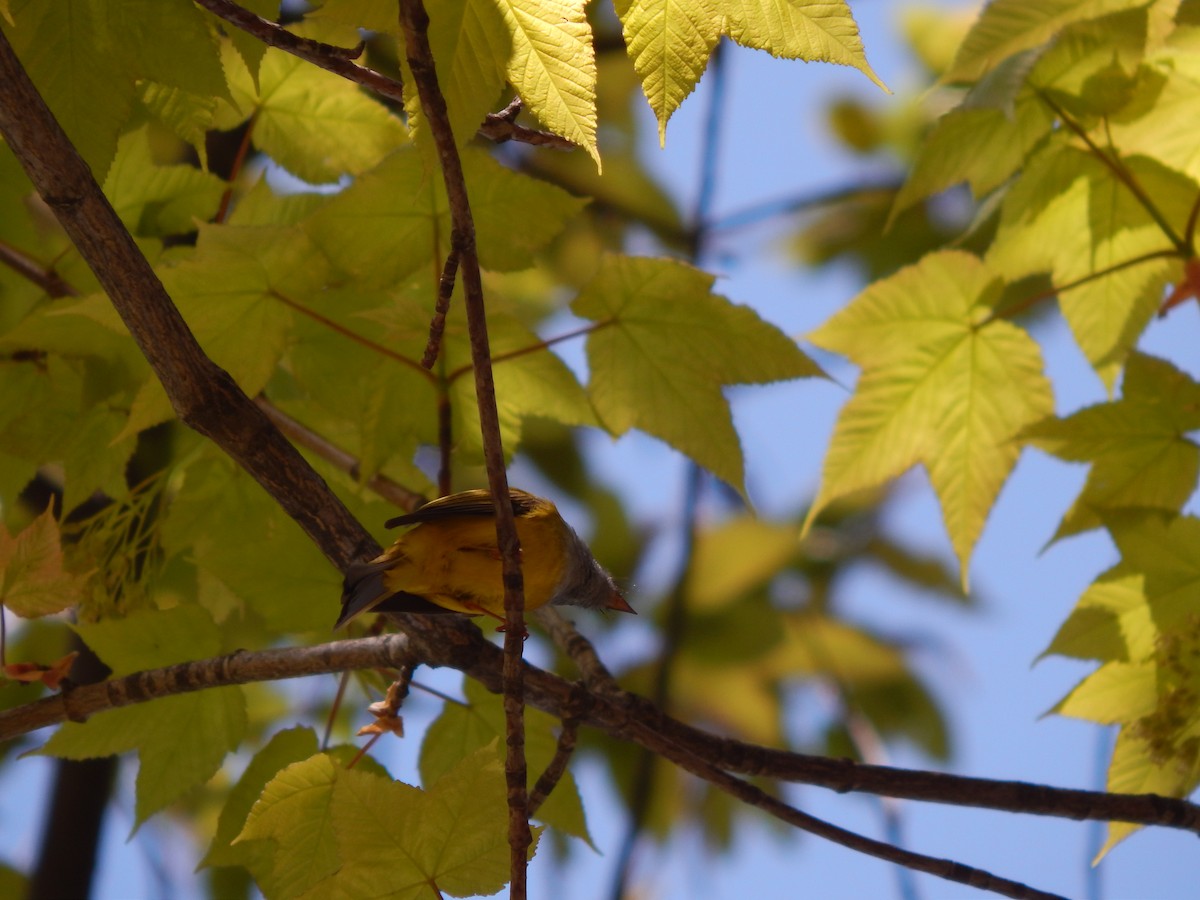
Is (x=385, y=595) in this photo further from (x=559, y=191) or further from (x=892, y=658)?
(x=892, y=658)

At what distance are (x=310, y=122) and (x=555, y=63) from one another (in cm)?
60

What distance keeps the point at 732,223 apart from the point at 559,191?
102 cm

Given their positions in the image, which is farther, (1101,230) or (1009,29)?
(1101,230)

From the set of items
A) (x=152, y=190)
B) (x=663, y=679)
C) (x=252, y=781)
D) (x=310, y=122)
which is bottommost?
(x=252, y=781)

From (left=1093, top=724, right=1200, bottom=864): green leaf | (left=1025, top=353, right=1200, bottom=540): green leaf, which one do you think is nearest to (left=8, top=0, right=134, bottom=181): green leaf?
(left=1025, top=353, right=1200, bottom=540): green leaf

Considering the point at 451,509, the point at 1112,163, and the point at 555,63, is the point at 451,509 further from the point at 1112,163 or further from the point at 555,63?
the point at 1112,163

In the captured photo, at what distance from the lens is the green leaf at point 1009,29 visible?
1.28 m

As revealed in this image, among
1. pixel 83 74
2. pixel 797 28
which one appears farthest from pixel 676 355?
pixel 83 74

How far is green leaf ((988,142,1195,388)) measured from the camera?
137 centimetres

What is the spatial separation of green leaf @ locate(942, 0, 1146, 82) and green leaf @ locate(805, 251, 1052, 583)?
0.23 metres

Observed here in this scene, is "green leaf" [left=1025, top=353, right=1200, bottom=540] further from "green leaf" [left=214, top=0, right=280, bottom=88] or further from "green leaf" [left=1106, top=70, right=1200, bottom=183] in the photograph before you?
"green leaf" [left=214, top=0, right=280, bottom=88]

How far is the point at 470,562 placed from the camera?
97 cm

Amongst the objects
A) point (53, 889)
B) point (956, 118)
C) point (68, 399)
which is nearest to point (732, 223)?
point (956, 118)

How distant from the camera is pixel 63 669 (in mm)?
975
